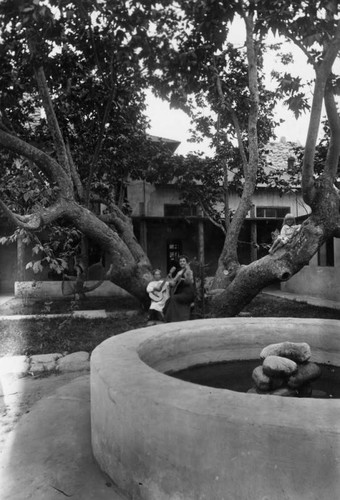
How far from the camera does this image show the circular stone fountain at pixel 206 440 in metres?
1.63

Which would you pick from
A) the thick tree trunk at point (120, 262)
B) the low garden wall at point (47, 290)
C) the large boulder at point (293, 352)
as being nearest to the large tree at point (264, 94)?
the thick tree trunk at point (120, 262)

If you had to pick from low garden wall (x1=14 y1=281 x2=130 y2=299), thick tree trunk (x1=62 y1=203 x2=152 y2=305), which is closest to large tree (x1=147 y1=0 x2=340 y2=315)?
thick tree trunk (x1=62 y1=203 x2=152 y2=305)

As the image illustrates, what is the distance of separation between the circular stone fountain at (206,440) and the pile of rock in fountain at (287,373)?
3.23 feet

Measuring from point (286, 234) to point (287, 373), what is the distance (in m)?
6.12

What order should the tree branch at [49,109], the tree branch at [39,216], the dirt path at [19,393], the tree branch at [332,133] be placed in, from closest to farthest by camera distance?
Result: the dirt path at [19,393], the tree branch at [332,133], the tree branch at [39,216], the tree branch at [49,109]

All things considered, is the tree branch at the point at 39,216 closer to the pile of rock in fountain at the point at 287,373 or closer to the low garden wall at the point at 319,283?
the pile of rock in fountain at the point at 287,373

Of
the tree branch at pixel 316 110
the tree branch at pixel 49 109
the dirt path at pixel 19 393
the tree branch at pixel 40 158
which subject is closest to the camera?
the dirt path at pixel 19 393

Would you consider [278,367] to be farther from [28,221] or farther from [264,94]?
[264,94]

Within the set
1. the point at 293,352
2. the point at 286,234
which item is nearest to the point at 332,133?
the point at 286,234

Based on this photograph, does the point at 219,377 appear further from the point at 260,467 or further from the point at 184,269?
the point at 184,269

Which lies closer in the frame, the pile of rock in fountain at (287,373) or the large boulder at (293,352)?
the pile of rock in fountain at (287,373)

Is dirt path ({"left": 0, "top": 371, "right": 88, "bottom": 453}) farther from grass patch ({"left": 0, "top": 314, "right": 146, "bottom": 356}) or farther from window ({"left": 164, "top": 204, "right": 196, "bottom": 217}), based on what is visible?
window ({"left": 164, "top": 204, "right": 196, "bottom": 217})

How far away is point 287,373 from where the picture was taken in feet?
9.55

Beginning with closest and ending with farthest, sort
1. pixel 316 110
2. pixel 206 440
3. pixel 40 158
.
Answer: pixel 206 440 < pixel 316 110 < pixel 40 158
